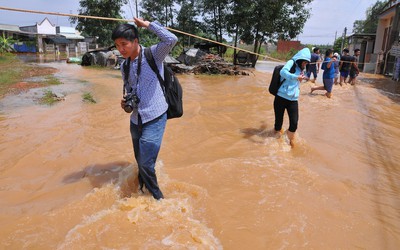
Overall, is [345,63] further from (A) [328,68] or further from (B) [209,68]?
(B) [209,68]

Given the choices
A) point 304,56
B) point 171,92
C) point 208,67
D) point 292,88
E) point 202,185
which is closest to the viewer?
point 171,92

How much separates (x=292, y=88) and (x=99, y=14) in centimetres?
2607

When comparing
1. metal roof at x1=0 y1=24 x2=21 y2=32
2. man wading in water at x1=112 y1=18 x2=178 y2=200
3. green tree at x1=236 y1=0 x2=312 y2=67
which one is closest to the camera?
man wading in water at x1=112 y1=18 x2=178 y2=200

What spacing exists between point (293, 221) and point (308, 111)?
5924mm

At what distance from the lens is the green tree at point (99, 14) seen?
2700 cm

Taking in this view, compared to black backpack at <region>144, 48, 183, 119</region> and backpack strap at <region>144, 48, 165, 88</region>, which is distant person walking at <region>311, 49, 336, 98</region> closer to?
black backpack at <region>144, 48, 183, 119</region>

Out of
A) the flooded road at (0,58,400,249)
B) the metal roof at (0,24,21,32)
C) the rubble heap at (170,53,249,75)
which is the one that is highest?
the metal roof at (0,24,21,32)

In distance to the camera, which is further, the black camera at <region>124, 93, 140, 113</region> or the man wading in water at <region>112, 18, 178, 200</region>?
the black camera at <region>124, 93, 140, 113</region>

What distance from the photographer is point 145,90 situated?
9.55 ft

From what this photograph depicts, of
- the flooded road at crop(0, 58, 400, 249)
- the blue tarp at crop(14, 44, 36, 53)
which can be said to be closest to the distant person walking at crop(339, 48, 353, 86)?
the flooded road at crop(0, 58, 400, 249)

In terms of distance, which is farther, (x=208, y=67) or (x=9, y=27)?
(x=9, y=27)

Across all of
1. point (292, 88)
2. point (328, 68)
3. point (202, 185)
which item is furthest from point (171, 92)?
point (328, 68)

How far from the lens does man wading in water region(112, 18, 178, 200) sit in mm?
2795

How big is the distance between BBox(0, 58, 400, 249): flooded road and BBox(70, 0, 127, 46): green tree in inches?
876
